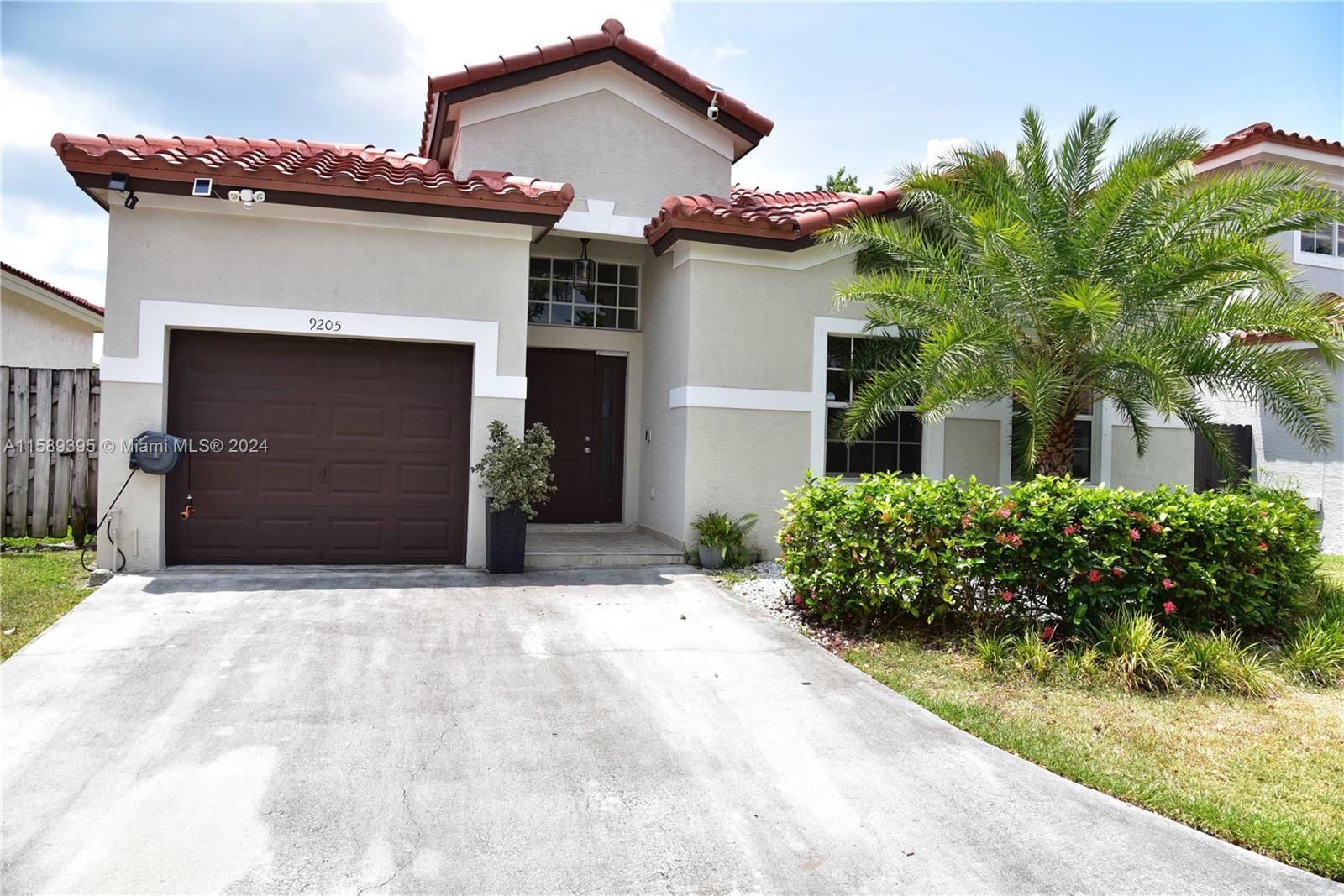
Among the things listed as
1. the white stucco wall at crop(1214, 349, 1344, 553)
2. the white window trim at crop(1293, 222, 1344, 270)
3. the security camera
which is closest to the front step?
the security camera

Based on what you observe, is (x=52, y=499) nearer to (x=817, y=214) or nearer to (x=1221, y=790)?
(x=817, y=214)

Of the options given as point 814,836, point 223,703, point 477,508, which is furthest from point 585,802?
point 477,508

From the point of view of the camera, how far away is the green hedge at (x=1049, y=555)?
659cm

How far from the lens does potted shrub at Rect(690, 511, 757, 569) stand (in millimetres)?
9336

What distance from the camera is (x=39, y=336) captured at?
15430 mm

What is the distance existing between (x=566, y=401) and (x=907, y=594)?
5877 mm

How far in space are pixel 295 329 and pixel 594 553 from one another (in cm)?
378

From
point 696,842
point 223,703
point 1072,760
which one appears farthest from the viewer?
point 223,703

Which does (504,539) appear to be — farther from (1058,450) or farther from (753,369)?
(1058,450)

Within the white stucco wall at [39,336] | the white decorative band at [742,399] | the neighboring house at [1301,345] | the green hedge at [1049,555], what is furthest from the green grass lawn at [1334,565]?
the white stucco wall at [39,336]

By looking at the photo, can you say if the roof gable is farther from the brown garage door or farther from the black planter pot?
the black planter pot

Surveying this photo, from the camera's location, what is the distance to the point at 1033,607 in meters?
6.74

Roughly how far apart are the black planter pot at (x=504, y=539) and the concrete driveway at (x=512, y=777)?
1984 millimetres

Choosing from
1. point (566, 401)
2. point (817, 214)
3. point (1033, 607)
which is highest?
point (817, 214)
